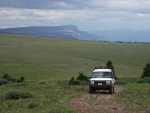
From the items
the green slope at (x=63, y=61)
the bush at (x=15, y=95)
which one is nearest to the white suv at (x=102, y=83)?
the bush at (x=15, y=95)

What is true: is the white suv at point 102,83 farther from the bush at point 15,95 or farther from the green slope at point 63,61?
the green slope at point 63,61

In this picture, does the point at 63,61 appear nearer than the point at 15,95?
No

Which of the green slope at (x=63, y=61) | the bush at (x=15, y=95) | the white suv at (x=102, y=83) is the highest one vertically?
the green slope at (x=63, y=61)

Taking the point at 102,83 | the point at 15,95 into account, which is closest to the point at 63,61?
the point at 102,83

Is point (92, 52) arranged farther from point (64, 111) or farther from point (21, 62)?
point (64, 111)

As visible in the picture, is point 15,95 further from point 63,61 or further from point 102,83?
point 63,61

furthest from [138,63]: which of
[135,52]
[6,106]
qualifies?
[6,106]

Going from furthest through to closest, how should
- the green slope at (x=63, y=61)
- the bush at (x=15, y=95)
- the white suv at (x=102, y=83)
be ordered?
1. the green slope at (x=63, y=61)
2. the white suv at (x=102, y=83)
3. the bush at (x=15, y=95)

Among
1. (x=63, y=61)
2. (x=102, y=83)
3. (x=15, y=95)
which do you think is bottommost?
(x=15, y=95)

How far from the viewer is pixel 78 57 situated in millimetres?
147375

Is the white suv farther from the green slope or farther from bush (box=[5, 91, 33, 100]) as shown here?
the green slope

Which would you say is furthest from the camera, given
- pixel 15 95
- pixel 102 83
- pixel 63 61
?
pixel 63 61

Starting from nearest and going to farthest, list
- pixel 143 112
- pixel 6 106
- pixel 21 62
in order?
pixel 143 112
pixel 6 106
pixel 21 62

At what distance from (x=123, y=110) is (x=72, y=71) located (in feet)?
286
